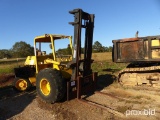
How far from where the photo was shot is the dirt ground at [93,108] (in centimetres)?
611

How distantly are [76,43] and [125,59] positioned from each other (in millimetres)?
2499

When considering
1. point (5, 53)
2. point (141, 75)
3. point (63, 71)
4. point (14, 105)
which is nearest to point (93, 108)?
point (63, 71)

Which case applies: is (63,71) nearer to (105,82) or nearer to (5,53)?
(105,82)

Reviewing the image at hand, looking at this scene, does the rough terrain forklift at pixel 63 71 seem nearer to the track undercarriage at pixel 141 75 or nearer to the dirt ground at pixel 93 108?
the dirt ground at pixel 93 108

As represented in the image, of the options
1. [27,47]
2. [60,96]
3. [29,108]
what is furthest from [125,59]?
[27,47]

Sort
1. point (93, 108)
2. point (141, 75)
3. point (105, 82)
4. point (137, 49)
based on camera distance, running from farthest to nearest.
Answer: point (105, 82), point (141, 75), point (137, 49), point (93, 108)

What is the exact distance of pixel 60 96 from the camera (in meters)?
7.23

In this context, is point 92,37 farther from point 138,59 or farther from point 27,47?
point 27,47

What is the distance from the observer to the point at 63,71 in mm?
8430

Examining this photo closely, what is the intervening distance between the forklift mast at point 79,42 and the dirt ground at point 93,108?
3.34ft

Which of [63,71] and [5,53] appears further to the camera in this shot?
[5,53]

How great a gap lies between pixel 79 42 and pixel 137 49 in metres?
2.49

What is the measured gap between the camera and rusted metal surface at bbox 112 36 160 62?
8.28 m

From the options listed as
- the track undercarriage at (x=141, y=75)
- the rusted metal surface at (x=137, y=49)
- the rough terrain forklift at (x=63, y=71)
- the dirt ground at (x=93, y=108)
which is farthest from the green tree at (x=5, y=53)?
the dirt ground at (x=93, y=108)
